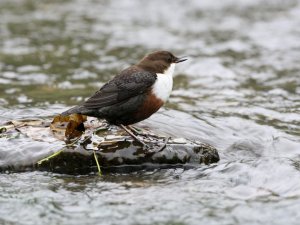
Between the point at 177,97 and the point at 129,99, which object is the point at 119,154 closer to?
the point at 129,99

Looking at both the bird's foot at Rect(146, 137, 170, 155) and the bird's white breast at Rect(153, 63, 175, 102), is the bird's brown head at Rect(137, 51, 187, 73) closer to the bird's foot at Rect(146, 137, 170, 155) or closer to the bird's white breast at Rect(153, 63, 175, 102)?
the bird's white breast at Rect(153, 63, 175, 102)

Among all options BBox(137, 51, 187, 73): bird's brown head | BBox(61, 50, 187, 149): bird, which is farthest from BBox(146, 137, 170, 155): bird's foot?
BBox(137, 51, 187, 73): bird's brown head

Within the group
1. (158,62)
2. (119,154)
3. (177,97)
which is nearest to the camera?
(119,154)

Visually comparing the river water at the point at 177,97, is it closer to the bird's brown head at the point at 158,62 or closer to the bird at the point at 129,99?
the bird at the point at 129,99

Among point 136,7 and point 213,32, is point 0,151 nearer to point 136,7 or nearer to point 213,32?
point 213,32

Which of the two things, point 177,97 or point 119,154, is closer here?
point 119,154

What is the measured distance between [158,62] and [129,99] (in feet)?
1.55

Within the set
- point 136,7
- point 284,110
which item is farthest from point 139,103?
point 136,7

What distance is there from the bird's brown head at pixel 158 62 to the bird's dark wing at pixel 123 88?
3.7 inches

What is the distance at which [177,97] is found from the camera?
7965 millimetres

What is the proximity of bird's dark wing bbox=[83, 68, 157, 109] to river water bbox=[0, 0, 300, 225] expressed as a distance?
0.60 metres

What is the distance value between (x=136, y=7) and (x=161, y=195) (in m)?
8.79

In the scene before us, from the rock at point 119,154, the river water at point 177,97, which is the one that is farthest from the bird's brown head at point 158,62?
the river water at point 177,97

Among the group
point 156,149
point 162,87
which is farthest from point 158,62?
point 156,149
